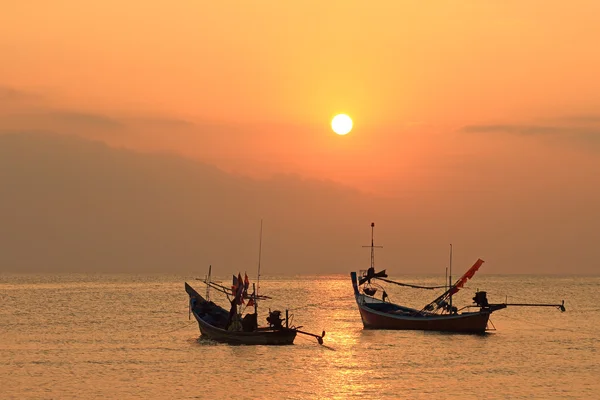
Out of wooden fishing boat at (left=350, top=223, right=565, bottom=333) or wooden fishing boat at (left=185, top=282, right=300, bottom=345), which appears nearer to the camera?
wooden fishing boat at (left=185, top=282, right=300, bottom=345)

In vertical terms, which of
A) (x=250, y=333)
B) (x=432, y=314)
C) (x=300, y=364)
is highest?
(x=432, y=314)

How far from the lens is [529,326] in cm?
9425

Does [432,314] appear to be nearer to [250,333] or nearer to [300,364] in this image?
[250,333]

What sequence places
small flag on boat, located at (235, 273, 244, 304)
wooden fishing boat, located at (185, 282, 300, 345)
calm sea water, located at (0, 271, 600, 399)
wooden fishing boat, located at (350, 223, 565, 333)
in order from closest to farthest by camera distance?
calm sea water, located at (0, 271, 600, 399) → small flag on boat, located at (235, 273, 244, 304) → wooden fishing boat, located at (185, 282, 300, 345) → wooden fishing boat, located at (350, 223, 565, 333)

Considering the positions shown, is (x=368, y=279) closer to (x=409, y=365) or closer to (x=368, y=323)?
(x=368, y=323)

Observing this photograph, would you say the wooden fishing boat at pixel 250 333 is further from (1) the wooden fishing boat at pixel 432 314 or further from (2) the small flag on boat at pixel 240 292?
(1) the wooden fishing boat at pixel 432 314

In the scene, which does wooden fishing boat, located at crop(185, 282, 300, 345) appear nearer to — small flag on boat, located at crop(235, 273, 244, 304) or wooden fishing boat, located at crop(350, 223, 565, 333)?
small flag on boat, located at crop(235, 273, 244, 304)

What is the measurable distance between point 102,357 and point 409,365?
2084cm

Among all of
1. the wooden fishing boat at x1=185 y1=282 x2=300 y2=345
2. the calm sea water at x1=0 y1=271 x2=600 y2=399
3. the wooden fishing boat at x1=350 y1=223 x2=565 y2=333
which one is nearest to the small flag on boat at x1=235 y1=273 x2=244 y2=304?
the wooden fishing boat at x1=185 y1=282 x2=300 y2=345

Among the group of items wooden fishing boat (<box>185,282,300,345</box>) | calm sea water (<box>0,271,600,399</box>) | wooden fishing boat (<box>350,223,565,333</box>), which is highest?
wooden fishing boat (<box>350,223,565,333</box>)

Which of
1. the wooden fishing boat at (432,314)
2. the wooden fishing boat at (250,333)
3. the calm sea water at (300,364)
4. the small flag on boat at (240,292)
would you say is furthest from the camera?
the wooden fishing boat at (432,314)

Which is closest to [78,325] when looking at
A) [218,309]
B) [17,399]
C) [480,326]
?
[218,309]

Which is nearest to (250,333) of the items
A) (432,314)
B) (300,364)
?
(300,364)

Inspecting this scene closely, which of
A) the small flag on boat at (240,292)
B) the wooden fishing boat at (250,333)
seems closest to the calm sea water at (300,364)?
the wooden fishing boat at (250,333)
